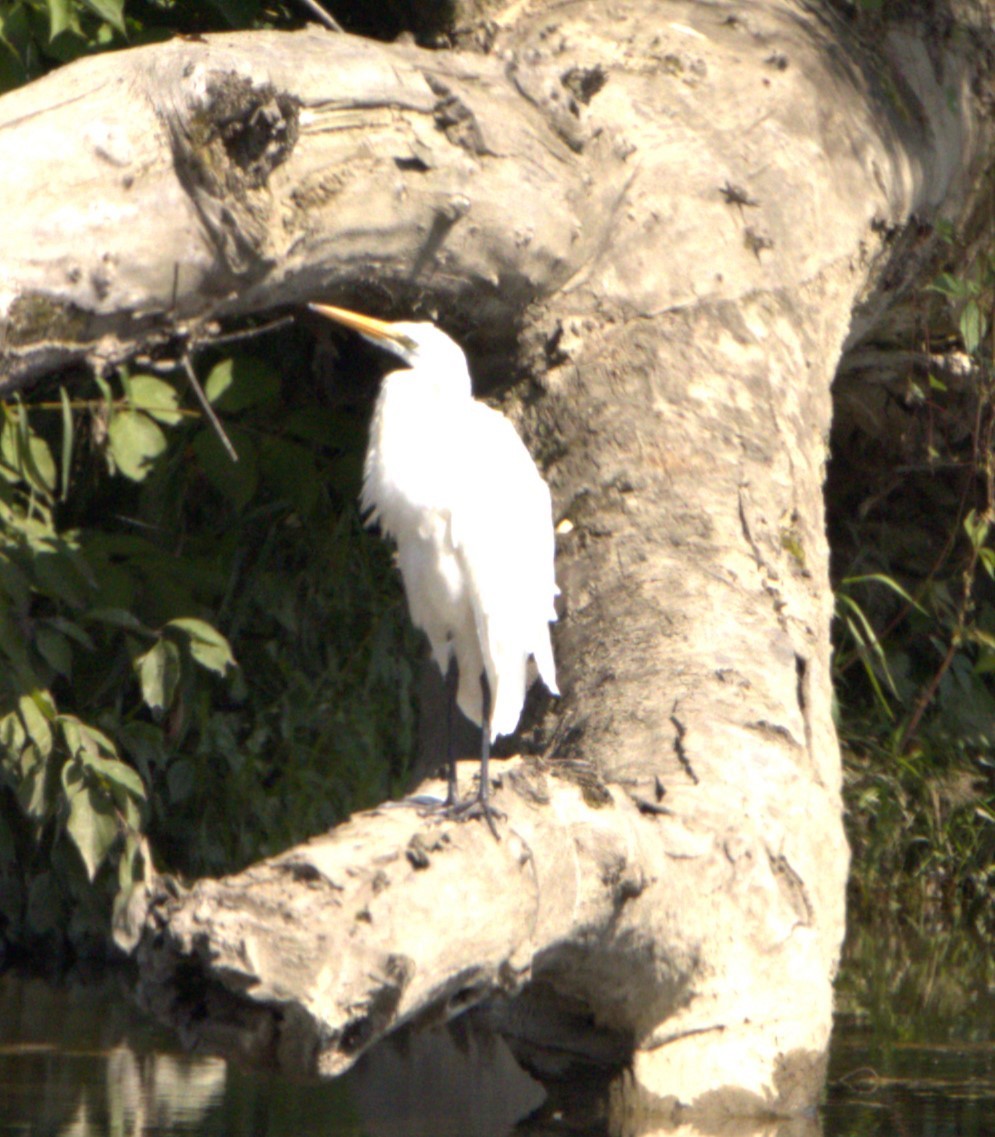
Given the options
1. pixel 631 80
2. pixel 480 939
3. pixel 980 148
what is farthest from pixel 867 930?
pixel 480 939

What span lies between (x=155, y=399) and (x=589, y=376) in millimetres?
888

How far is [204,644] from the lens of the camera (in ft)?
11.0

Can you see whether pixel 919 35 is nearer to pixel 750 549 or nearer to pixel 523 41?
pixel 523 41

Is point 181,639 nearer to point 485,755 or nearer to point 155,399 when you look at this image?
point 155,399

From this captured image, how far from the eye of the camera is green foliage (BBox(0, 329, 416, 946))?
3.34 m

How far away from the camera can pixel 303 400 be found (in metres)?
4.14

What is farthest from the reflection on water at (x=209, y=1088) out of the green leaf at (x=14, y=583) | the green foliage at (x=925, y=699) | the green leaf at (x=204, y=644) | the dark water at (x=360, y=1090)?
the green foliage at (x=925, y=699)

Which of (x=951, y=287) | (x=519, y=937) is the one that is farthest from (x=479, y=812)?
(x=951, y=287)

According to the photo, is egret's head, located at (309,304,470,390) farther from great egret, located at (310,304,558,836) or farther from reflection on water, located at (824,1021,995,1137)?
reflection on water, located at (824,1021,995,1137)

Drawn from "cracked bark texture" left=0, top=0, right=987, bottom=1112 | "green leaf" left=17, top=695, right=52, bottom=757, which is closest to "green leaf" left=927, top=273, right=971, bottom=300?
"cracked bark texture" left=0, top=0, right=987, bottom=1112

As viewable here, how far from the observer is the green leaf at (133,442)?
337 cm

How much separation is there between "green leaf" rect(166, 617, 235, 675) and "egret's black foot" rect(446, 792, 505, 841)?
1117mm

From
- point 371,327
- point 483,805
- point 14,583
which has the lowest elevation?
point 14,583

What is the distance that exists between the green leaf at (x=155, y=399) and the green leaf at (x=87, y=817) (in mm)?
725
